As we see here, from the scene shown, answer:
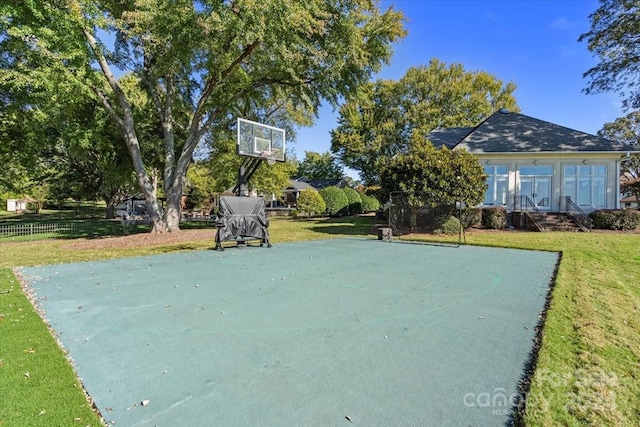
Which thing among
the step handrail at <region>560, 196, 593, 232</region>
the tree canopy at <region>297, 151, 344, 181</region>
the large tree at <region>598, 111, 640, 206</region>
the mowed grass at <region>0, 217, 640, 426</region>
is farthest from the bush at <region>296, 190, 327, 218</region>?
the large tree at <region>598, 111, 640, 206</region>

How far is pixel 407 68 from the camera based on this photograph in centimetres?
3173

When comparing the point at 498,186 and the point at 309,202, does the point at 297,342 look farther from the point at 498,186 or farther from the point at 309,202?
the point at 309,202

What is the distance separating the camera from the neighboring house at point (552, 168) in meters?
17.0

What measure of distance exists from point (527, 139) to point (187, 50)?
17085 millimetres

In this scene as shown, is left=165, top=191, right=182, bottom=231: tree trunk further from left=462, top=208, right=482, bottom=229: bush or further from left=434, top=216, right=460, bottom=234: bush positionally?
left=462, top=208, right=482, bottom=229: bush

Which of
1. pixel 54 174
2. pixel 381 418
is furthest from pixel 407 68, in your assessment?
pixel 381 418

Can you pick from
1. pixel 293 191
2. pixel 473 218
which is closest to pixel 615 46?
pixel 473 218

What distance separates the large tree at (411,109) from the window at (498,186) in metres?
13.1

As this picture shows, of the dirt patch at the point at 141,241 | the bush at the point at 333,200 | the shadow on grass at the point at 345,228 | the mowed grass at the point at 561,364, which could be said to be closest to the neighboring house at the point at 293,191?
the bush at the point at 333,200

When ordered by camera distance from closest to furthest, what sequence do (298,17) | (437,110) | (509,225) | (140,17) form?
(140,17) → (298,17) → (509,225) → (437,110)

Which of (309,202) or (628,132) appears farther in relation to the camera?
(628,132)

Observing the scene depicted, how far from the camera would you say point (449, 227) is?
1420 centimetres

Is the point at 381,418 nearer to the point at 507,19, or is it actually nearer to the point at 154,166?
the point at 507,19

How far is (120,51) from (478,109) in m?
29.4
